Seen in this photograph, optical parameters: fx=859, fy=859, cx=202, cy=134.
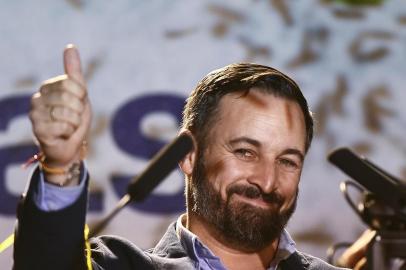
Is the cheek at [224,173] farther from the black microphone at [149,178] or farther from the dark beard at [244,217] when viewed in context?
the black microphone at [149,178]

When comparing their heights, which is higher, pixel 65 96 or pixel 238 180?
pixel 65 96

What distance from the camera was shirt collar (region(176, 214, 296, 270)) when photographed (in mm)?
1604

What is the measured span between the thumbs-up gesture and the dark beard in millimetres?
635

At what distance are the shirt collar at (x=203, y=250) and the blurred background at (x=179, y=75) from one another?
26.8 inches

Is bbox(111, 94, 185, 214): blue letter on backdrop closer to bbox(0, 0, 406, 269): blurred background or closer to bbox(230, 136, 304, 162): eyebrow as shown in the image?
bbox(0, 0, 406, 269): blurred background

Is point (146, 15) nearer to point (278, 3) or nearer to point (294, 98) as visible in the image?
point (278, 3)

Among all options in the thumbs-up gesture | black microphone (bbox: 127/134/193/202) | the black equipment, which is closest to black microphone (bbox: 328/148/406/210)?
the black equipment

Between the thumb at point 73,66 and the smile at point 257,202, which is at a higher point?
the thumb at point 73,66

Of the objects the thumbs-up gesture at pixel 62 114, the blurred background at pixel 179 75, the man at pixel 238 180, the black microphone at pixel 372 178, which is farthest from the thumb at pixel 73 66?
the blurred background at pixel 179 75

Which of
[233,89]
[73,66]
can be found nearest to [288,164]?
[233,89]

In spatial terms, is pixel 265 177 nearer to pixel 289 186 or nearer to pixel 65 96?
pixel 289 186

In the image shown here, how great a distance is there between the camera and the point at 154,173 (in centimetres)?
97

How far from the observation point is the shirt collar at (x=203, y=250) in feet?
5.26

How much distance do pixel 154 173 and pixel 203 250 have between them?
663mm
